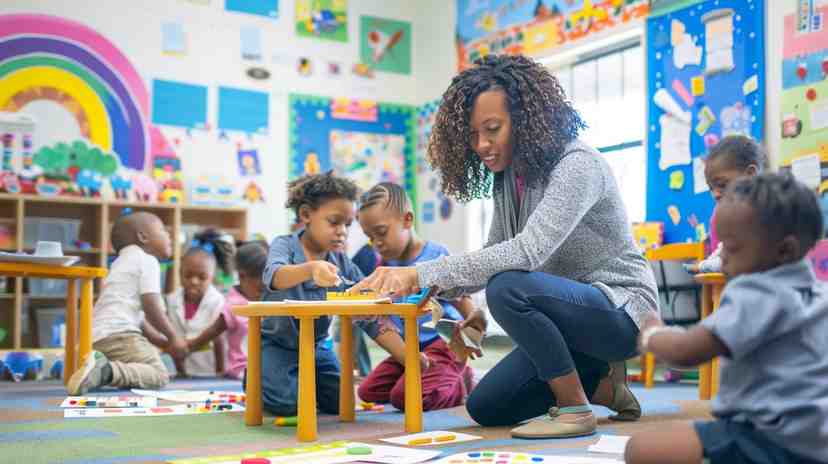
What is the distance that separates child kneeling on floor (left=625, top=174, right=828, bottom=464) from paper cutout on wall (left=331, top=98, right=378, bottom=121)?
18.3 feet

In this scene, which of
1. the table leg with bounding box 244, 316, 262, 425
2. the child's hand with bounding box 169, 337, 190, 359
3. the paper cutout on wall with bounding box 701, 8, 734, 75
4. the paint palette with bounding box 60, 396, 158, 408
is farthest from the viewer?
the paper cutout on wall with bounding box 701, 8, 734, 75

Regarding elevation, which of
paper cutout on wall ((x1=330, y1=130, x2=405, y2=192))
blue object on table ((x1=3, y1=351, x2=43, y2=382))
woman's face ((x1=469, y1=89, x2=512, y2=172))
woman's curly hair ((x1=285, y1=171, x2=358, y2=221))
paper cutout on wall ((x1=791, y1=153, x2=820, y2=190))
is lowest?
blue object on table ((x1=3, y1=351, x2=43, y2=382))

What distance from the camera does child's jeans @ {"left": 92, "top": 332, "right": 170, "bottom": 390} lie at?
3.31 meters

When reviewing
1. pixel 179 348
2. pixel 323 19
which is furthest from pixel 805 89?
pixel 323 19

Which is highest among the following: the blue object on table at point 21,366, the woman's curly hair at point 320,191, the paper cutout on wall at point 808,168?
the paper cutout on wall at point 808,168

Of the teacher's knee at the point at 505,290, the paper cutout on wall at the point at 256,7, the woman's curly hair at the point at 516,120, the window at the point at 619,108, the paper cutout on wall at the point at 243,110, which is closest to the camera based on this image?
the teacher's knee at the point at 505,290

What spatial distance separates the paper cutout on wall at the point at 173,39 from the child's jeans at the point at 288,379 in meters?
3.82

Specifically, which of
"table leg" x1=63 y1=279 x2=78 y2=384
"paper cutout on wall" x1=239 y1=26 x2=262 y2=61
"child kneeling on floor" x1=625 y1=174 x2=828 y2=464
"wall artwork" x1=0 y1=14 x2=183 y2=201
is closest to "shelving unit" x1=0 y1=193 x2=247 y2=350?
"wall artwork" x1=0 y1=14 x2=183 y2=201

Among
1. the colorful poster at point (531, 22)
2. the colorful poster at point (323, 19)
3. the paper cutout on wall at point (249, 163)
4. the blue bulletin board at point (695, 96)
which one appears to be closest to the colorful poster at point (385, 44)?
the colorful poster at point (323, 19)

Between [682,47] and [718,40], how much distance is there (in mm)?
250

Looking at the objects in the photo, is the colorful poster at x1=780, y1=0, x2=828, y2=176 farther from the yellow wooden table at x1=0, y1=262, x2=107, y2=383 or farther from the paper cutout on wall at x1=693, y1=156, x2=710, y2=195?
the yellow wooden table at x1=0, y1=262, x2=107, y2=383

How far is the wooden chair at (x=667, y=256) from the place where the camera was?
3533mm

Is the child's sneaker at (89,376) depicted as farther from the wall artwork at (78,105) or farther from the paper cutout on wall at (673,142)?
the paper cutout on wall at (673,142)

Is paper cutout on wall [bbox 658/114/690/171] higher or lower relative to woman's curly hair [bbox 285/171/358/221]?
higher
